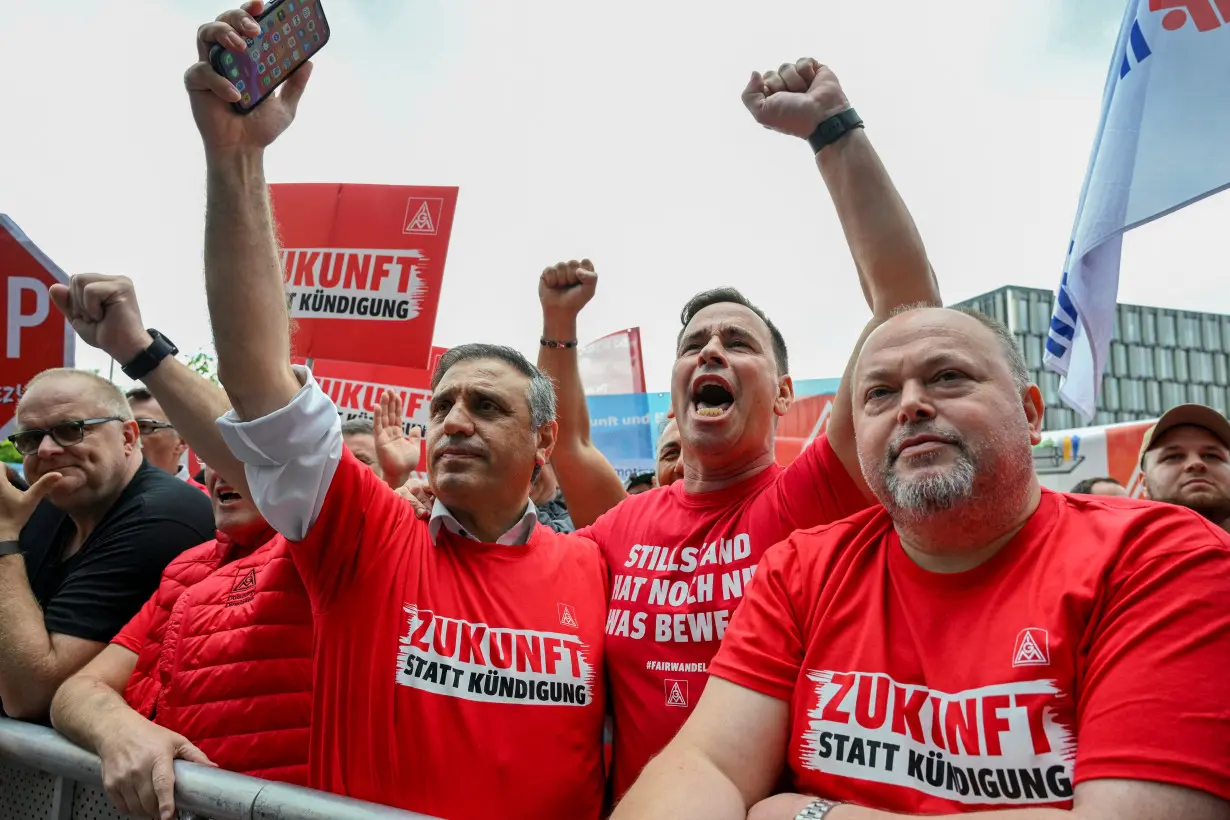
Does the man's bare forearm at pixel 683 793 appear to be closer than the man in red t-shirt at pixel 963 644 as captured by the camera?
No

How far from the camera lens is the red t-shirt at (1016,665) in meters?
1.39

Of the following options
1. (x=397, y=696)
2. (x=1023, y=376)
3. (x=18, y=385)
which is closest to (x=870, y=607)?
(x=1023, y=376)

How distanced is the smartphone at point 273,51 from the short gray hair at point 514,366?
979mm

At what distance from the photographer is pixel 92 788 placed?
2404mm

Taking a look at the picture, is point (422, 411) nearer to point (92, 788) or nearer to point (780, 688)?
point (92, 788)

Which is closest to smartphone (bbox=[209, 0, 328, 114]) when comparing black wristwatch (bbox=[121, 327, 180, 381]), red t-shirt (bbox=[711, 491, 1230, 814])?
black wristwatch (bbox=[121, 327, 180, 381])

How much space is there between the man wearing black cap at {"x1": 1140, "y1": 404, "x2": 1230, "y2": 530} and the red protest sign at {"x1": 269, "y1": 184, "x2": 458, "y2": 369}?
3.89 meters

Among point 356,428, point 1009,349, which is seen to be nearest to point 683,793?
point 1009,349

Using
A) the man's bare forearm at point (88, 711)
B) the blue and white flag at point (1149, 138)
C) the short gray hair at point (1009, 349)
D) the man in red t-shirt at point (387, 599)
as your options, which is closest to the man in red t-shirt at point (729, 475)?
the man in red t-shirt at point (387, 599)

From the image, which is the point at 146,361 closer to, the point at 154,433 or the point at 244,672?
the point at 244,672

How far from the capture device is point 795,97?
2.46 metres

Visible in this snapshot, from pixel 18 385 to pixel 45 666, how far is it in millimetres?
2403

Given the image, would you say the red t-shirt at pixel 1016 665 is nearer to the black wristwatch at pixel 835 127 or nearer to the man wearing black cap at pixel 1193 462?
the black wristwatch at pixel 835 127

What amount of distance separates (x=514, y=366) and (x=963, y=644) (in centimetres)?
160
